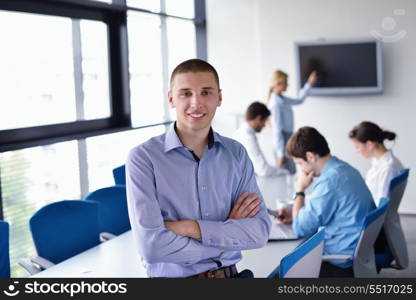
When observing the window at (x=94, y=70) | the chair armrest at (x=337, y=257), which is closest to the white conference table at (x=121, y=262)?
the chair armrest at (x=337, y=257)

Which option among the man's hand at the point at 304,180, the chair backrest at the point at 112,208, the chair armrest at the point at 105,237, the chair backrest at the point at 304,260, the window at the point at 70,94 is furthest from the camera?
the window at the point at 70,94

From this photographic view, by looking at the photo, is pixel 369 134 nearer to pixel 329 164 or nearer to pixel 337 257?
pixel 329 164

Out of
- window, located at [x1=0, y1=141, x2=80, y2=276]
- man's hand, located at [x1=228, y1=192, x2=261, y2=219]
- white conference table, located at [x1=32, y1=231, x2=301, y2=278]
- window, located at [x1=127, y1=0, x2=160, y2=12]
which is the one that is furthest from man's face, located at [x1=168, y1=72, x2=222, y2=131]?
window, located at [x1=127, y1=0, x2=160, y2=12]

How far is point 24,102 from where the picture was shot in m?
5.57

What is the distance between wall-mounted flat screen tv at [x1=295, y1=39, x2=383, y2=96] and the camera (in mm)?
8164

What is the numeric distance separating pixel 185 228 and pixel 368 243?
5.53ft

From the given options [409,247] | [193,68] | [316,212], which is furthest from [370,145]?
[193,68]

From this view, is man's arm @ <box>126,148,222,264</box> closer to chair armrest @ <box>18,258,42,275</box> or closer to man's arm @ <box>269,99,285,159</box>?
chair armrest @ <box>18,258,42,275</box>

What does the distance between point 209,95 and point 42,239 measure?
6.14 feet

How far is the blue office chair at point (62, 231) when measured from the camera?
12.9 feet

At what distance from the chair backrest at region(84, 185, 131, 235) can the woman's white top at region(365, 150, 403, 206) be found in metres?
1.90

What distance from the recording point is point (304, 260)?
2.69 metres

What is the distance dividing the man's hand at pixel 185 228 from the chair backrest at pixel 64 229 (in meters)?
1.59

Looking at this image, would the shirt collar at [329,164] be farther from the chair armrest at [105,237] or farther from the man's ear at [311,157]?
the chair armrest at [105,237]
